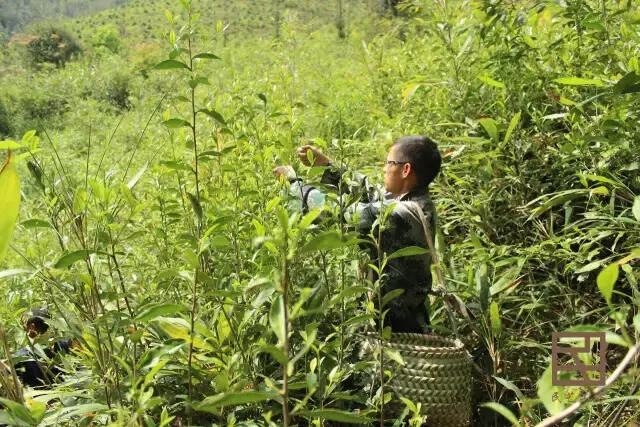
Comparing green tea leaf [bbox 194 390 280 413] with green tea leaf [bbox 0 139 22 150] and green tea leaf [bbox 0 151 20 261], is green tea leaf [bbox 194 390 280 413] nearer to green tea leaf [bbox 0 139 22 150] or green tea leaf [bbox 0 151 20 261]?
green tea leaf [bbox 0 151 20 261]

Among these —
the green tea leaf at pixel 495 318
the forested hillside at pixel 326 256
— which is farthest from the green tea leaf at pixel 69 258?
the green tea leaf at pixel 495 318

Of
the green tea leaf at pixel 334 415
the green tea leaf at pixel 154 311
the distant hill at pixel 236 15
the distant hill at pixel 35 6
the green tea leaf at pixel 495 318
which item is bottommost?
the green tea leaf at pixel 495 318

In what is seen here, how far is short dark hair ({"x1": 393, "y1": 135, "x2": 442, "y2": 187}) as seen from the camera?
1949 millimetres

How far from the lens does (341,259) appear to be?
1.65 m

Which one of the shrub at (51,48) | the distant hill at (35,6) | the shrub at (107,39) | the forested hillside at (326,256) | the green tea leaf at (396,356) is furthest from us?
the distant hill at (35,6)

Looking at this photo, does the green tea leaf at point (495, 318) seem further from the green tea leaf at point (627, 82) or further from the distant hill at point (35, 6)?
the distant hill at point (35, 6)

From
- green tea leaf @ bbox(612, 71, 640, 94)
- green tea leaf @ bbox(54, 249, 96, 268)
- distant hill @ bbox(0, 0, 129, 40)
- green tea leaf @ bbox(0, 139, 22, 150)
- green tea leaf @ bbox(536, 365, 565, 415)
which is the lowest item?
green tea leaf @ bbox(536, 365, 565, 415)

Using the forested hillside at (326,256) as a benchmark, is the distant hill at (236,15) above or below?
above

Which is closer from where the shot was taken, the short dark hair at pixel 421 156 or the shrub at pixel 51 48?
the short dark hair at pixel 421 156

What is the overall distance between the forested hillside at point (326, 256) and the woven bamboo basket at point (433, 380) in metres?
0.02

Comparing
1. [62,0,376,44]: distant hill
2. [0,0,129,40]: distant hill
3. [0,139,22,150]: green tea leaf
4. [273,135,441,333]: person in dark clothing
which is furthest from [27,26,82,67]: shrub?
[0,0,129,40]: distant hill

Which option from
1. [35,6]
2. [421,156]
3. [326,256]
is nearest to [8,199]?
[326,256]

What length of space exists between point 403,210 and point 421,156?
26cm

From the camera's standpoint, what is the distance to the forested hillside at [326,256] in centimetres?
108
